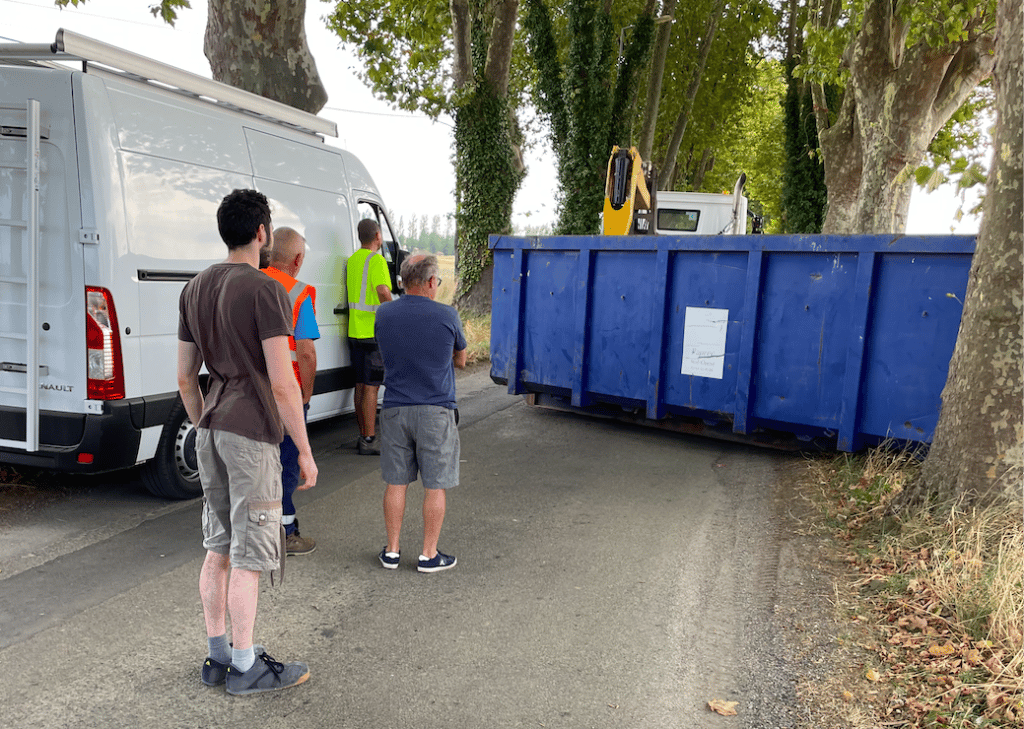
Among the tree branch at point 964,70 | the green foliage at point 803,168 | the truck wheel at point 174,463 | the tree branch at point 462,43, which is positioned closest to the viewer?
the truck wheel at point 174,463

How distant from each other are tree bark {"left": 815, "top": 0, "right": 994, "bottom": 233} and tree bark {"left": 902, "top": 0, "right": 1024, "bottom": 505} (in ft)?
22.6

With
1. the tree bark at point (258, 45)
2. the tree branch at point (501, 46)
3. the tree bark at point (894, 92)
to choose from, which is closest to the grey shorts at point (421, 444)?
the tree bark at point (258, 45)

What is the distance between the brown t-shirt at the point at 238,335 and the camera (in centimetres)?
296

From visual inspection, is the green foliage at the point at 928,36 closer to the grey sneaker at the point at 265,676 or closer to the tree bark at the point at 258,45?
the grey sneaker at the point at 265,676

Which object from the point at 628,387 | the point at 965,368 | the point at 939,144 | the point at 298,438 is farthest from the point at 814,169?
the point at 298,438

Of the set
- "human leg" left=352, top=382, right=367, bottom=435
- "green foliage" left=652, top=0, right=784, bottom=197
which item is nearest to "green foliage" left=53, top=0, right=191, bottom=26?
"human leg" left=352, top=382, right=367, bottom=435

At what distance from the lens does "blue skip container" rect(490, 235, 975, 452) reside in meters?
6.32

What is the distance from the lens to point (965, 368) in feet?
15.9

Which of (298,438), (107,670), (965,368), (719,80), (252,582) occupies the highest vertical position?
(719,80)

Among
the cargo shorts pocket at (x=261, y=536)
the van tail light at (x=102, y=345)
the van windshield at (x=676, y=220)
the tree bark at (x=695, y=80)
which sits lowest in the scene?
the cargo shorts pocket at (x=261, y=536)

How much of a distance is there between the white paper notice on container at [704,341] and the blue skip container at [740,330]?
0.04 ft

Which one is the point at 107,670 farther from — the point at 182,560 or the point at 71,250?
the point at 71,250

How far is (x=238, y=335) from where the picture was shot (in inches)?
117

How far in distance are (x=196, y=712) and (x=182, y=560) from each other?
162 cm
